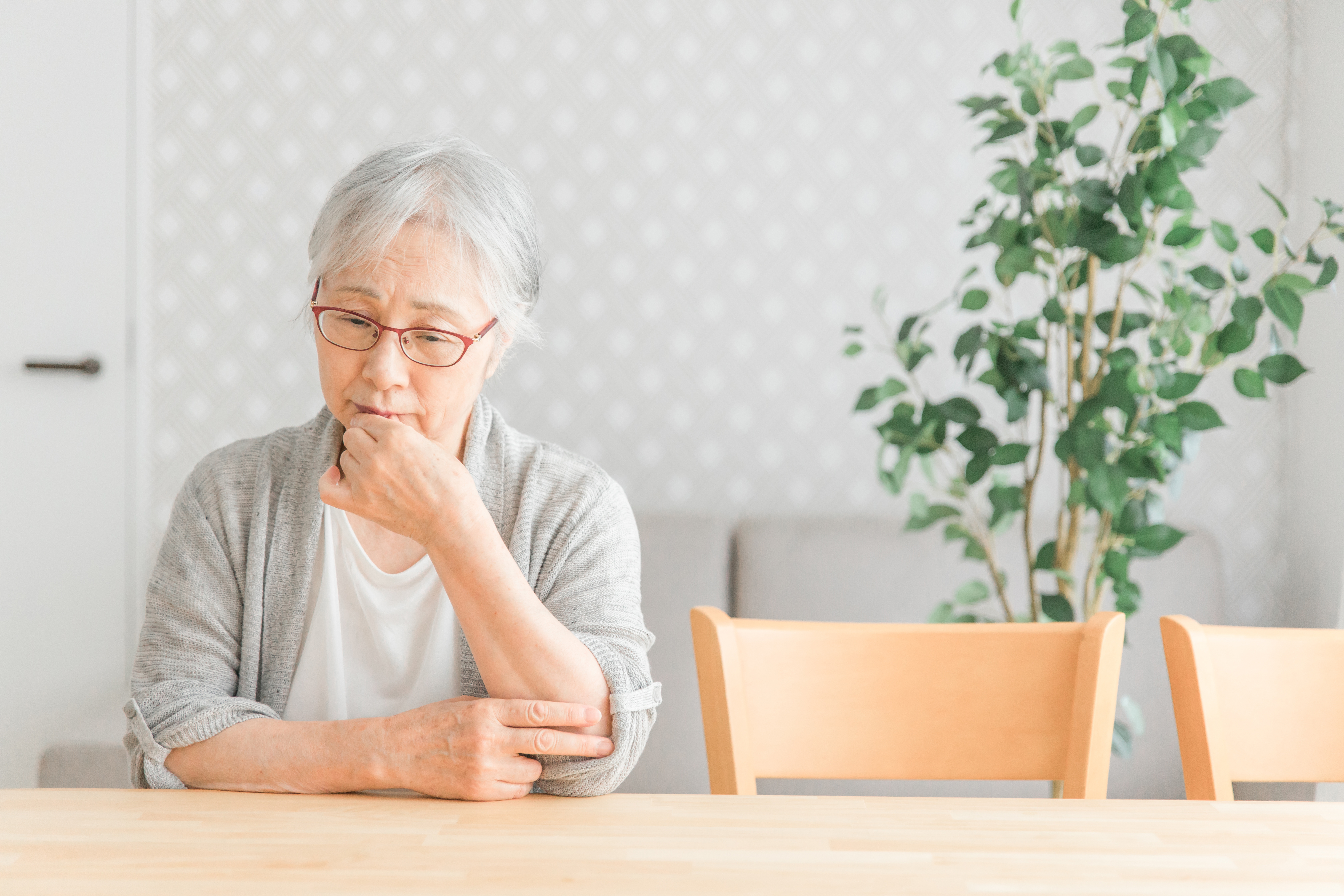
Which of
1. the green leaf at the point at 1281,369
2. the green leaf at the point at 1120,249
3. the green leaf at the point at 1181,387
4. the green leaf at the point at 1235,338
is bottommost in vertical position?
the green leaf at the point at 1181,387

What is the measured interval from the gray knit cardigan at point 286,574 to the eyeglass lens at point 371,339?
0.50ft

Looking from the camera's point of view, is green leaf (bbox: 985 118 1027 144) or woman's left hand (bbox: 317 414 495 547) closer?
woman's left hand (bbox: 317 414 495 547)

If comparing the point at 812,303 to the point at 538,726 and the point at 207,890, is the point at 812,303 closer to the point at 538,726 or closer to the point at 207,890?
the point at 538,726

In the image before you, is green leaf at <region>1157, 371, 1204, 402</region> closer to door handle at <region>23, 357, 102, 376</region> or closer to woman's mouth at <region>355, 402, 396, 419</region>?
woman's mouth at <region>355, 402, 396, 419</region>

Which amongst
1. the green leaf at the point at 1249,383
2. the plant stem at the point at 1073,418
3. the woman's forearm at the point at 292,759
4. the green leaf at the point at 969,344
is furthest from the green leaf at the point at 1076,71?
the woman's forearm at the point at 292,759

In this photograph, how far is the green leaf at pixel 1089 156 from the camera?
4.89 feet

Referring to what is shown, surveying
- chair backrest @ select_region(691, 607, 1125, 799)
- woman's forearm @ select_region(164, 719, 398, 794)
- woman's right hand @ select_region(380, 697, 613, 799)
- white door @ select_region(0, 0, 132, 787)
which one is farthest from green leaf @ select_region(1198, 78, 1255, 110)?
white door @ select_region(0, 0, 132, 787)

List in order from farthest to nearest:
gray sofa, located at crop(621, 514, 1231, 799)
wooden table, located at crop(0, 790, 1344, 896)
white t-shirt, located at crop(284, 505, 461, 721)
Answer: gray sofa, located at crop(621, 514, 1231, 799) → white t-shirt, located at crop(284, 505, 461, 721) → wooden table, located at crop(0, 790, 1344, 896)

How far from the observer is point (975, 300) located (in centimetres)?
158

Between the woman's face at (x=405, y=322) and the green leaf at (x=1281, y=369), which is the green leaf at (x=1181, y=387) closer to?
the green leaf at (x=1281, y=369)

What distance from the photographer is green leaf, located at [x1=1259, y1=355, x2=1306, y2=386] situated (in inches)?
57.8

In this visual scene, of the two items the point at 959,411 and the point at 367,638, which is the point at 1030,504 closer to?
the point at 959,411

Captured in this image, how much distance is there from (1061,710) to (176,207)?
1.99 m

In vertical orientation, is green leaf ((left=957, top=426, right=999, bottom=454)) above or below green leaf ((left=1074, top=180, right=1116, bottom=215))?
below
